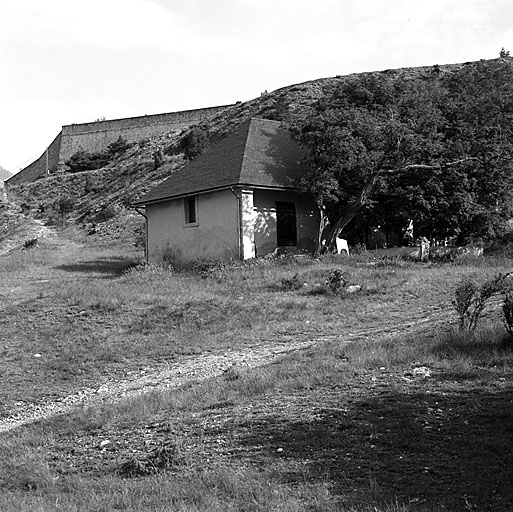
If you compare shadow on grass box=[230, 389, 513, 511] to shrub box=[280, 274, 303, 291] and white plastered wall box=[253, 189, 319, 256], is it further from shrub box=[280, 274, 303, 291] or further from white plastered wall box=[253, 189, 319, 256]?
white plastered wall box=[253, 189, 319, 256]

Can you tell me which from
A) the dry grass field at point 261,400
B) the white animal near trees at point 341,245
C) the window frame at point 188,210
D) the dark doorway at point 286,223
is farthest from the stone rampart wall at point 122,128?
the dry grass field at point 261,400

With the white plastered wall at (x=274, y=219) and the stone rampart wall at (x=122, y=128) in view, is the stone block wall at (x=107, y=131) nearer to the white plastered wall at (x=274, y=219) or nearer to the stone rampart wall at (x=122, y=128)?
the stone rampart wall at (x=122, y=128)

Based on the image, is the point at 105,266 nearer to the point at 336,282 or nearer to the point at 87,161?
the point at 336,282

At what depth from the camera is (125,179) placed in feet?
187

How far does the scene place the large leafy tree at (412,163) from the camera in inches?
953

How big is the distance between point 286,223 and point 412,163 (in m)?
4.83

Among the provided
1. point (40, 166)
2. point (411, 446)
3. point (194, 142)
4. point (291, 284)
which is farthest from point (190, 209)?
point (40, 166)

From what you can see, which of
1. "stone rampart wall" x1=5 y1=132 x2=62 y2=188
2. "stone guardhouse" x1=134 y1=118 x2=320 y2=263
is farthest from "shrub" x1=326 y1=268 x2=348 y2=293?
"stone rampart wall" x1=5 y1=132 x2=62 y2=188

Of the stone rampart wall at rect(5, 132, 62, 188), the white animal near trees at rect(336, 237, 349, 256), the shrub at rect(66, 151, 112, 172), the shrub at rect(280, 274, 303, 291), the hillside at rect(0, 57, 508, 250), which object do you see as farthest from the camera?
the stone rampart wall at rect(5, 132, 62, 188)

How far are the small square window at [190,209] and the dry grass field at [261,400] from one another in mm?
7891

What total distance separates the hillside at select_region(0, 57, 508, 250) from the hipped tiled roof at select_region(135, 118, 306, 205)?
1328 centimetres

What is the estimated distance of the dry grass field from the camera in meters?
6.20

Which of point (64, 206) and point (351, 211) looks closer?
point (351, 211)

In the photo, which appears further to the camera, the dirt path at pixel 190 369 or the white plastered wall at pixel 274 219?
the white plastered wall at pixel 274 219
